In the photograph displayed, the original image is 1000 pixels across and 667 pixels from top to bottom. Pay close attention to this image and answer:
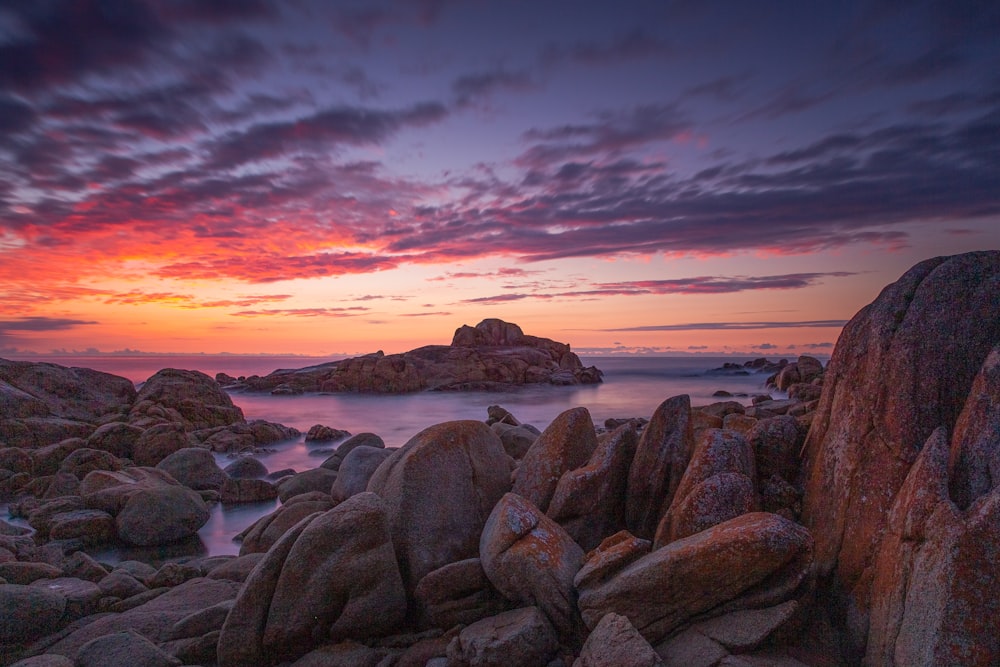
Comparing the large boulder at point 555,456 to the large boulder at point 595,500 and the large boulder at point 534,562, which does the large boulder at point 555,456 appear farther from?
the large boulder at point 534,562

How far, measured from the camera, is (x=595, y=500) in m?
9.35

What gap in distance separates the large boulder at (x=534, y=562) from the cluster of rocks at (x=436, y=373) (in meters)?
66.6

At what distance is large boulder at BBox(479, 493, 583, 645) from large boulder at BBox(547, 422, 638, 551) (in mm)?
993

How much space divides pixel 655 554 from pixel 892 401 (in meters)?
3.51

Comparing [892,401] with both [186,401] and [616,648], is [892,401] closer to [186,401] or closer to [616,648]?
[616,648]

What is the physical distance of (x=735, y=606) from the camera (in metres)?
6.41

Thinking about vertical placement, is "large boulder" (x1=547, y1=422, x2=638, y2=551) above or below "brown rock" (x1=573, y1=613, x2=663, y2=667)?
above

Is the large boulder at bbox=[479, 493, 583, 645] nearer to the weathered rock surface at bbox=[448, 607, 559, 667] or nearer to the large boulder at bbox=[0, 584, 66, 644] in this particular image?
the weathered rock surface at bbox=[448, 607, 559, 667]

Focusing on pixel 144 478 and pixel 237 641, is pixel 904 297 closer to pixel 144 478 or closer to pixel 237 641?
pixel 237 641

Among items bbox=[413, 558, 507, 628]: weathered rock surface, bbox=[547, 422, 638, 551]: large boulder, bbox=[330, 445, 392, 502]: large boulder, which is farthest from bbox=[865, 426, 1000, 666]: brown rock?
bbox=[330, 445, 392, 502]: large boulder

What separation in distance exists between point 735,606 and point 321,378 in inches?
3116

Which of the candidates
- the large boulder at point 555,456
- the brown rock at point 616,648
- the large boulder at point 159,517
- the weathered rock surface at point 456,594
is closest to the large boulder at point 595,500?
the large boulder at point 555,456

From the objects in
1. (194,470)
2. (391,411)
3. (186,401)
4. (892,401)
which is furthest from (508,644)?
(391,411)

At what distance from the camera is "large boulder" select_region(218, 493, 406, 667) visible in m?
7.71
